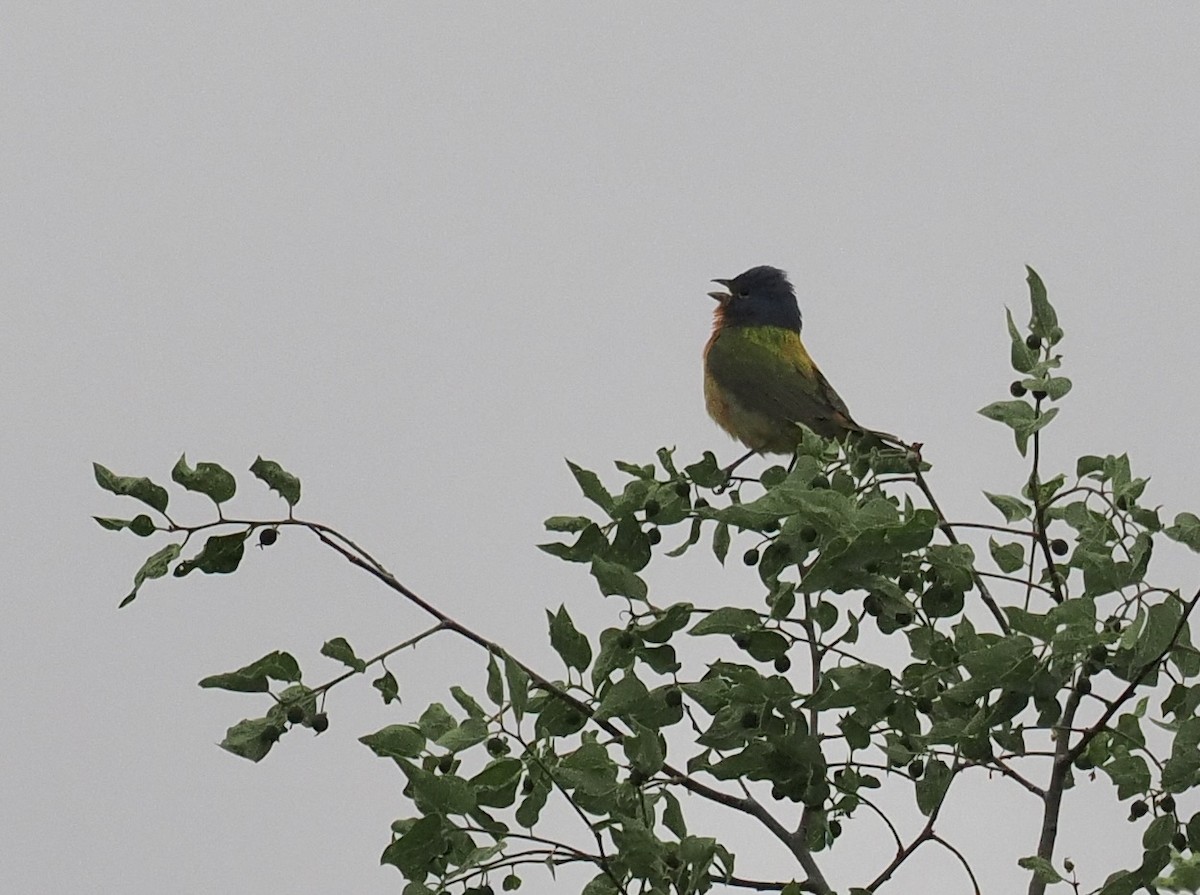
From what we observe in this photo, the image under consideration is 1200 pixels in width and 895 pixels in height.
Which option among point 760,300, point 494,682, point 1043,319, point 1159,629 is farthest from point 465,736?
point 760,300

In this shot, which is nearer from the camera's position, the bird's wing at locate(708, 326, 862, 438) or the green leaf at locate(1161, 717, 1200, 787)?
the green leaf at locate(1161, 717, 1200, 787)

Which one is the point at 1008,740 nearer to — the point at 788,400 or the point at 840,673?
the point at 840,673

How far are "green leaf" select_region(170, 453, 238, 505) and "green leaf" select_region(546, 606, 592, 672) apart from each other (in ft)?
2.78

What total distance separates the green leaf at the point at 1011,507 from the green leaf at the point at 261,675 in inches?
70.5

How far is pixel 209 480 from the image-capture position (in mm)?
4188

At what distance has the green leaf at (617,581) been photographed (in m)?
4.17

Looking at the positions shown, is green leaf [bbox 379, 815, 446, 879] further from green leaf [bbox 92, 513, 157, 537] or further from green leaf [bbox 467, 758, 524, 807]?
green leaf [bbox 92, 513, 157, 537]

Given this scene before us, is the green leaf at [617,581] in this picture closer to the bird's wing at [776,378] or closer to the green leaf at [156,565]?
the green leaf at [156,565]

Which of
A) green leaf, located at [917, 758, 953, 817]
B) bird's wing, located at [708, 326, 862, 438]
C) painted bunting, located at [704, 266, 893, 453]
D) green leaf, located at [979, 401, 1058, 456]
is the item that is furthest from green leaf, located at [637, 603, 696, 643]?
bird's wing, located at [708, 326, 862, 438]

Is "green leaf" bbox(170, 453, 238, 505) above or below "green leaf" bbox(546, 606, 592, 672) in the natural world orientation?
above

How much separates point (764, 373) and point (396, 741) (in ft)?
21.7

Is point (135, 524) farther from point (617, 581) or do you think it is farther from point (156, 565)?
point (617, 581)

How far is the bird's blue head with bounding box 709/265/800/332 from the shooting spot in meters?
11.4


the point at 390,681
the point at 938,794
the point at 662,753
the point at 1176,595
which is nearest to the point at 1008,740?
the point at 938,794
